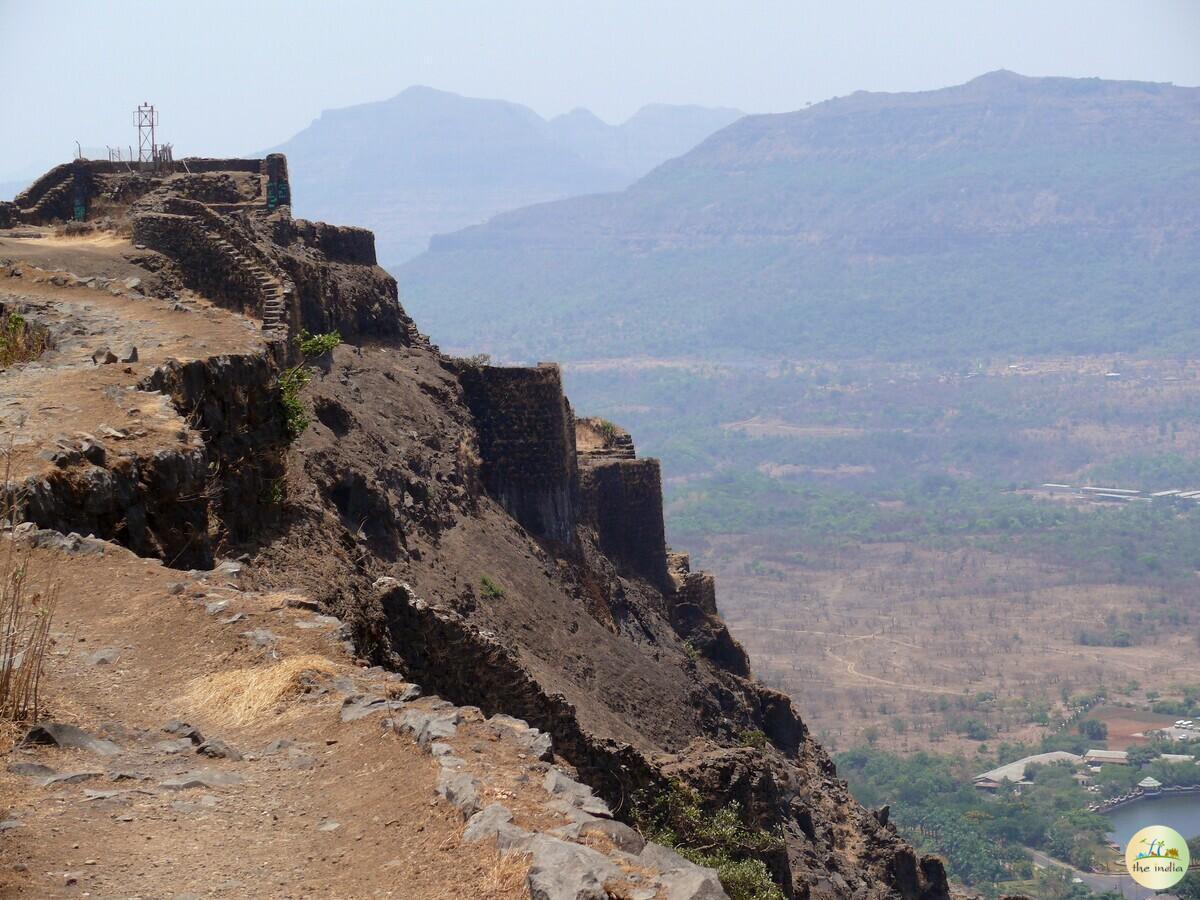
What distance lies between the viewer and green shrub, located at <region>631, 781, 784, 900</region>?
547 inches

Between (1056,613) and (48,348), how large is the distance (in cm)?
12862

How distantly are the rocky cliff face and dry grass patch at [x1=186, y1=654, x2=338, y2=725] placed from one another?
3.06 feet

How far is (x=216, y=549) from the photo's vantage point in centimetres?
1320

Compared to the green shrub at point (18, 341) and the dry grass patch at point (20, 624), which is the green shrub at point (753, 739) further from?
the dry grass patch at point (20, 624)

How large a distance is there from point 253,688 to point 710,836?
6.93 m

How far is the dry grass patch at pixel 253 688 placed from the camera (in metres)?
9.16

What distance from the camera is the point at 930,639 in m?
130

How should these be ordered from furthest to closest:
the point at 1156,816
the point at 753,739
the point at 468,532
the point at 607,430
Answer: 1. the point at 1156,816
2. the point at 607,430
3. the point at 753,739
4. the point at 468,532

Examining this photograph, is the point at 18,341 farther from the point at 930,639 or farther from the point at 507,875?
the point at 930,639

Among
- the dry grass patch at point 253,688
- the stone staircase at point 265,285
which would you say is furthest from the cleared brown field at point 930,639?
the dry grass patch at point 253,688

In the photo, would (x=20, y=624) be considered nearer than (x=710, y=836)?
Yes

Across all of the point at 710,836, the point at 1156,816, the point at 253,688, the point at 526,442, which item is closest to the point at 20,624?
the point at 253,688

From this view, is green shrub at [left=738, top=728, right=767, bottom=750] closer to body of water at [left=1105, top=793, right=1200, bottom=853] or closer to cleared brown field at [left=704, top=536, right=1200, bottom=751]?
body of water at [left=1105, top=793, right=1200, bottom=853]

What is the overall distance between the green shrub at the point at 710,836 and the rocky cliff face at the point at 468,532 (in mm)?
205
